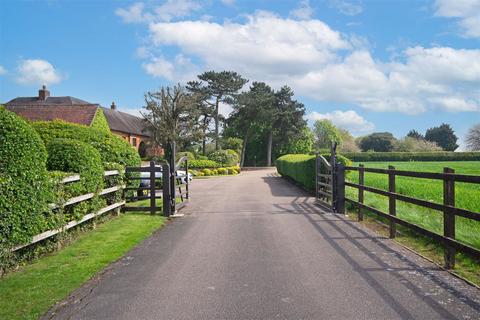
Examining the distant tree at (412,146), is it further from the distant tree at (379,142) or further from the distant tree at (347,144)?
the distant tree at (347,144)

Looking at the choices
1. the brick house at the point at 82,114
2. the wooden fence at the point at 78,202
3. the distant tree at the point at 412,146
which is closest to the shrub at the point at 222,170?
the brick house at the point at 82,114

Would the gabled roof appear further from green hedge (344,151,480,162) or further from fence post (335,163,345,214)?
fence post (335,163,345,214)

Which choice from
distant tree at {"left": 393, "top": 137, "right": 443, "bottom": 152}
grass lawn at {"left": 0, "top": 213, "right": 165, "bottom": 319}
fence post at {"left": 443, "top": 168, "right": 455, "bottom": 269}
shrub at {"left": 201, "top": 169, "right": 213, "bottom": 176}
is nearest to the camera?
grass lawn at {"left": 0, "top": 213, "right": 165, "bottom": 319}

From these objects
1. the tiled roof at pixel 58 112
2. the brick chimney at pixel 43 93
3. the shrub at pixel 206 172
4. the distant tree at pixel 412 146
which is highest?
the brick chimney at pixel 43 93

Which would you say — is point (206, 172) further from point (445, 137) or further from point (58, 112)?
point (445, 137)

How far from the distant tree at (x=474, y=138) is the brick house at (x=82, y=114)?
7609cm

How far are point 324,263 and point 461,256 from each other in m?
2.13

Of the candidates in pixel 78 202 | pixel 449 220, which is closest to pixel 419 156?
pixel 449 220

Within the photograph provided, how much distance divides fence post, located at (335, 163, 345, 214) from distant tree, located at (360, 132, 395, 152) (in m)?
89.3

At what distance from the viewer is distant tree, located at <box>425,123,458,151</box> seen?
332 feet

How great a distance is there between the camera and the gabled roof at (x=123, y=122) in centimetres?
4863

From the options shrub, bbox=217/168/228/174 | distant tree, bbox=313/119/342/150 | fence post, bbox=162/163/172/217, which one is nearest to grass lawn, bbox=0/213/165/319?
fence post, bbox=162/163/172/217

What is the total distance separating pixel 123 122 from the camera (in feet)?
173

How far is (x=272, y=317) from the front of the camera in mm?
3961
